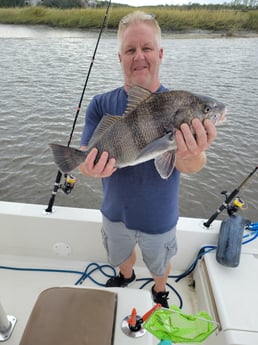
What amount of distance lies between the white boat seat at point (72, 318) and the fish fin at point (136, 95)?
1.08m

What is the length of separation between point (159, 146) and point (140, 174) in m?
0.39

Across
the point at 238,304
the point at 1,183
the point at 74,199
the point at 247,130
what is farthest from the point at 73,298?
the point at 247,130

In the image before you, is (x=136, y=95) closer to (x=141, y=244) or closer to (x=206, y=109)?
(x=206, y=109)

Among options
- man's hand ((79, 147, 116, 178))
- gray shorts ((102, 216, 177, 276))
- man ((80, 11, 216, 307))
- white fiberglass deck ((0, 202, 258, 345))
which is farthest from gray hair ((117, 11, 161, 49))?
white fiberglass deck ((0, 202, 258, 345))

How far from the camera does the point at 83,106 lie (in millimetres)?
8578

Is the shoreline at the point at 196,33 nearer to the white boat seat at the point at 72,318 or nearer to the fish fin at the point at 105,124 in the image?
the fish fin at the point at 105,124

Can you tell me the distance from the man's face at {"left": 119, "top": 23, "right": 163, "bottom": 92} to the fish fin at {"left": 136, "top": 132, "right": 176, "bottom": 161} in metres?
0.46

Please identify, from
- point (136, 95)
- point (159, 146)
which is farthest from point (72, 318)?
point (136, 95)

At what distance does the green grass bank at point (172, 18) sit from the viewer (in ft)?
64.1

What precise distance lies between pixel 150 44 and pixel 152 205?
1.02 metres

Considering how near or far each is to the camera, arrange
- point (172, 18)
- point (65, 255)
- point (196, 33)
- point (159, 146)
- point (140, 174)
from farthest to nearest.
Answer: point (196, 33), point (172, 18), point (65, 255), point (140, 174), point (159, 146)

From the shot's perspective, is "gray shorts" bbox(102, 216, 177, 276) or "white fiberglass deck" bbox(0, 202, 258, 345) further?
"white fiberglass deck" bbox(0, 202, 258, 345)

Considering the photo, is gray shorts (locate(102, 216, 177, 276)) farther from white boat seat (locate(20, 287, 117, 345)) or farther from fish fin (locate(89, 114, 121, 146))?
fish fin (locate(89, 114, 121, 146))

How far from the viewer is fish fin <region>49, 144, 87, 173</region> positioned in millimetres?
1650
